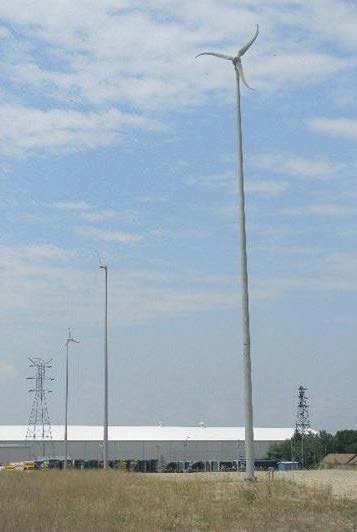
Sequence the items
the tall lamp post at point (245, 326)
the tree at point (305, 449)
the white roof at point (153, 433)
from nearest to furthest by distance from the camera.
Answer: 1. the tall lamp post at point (245, 326)
2. the tree at point (305, 449)
3. the white roof at point (153, 433)

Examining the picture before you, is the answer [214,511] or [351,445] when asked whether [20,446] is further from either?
[214,511]

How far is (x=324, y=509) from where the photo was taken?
23297 millimetres

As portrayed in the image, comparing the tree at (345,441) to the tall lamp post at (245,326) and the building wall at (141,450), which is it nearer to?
the building wall at (141,450)

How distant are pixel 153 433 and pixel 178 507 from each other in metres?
127

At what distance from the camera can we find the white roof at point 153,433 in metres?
143

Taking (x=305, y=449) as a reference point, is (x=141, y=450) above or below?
above

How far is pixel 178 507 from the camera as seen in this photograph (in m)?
24.1

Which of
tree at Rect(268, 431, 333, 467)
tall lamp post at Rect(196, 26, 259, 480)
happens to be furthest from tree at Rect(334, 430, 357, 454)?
tall lamp post at Rect(196, 26, 259, 480)

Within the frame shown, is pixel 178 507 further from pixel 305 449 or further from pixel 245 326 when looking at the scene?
pixel 305 449

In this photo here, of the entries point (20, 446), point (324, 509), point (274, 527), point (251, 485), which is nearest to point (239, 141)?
point (251, 485)

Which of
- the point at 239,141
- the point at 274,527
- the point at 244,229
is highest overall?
the point at 239,141

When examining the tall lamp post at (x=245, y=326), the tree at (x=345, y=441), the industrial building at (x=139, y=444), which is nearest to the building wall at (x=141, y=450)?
the industrial building at (x=139, y=444)

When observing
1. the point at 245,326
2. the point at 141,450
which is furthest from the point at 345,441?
the point at 245,326

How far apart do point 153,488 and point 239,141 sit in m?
13.9
